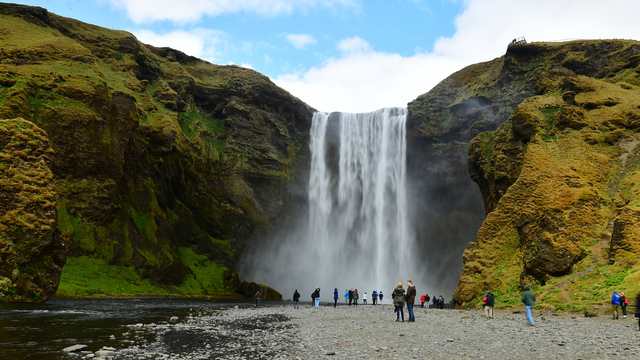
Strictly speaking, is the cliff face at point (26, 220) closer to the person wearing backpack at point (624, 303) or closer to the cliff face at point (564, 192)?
the cliff face at point (564, 192)

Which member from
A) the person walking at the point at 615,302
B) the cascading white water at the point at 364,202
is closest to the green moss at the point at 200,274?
the cascading white water at the point at 364,202

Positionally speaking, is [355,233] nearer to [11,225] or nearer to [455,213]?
[455,213]

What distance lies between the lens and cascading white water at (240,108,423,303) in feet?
198

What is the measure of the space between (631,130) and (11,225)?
4402 centimetres

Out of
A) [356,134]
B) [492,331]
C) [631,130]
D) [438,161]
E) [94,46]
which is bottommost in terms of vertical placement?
[492,331]

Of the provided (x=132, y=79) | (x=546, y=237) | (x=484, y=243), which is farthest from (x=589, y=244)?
(x=132, y=79)

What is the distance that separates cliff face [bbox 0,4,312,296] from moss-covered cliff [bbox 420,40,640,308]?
31.2 metres

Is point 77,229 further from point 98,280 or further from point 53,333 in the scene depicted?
point 53,333

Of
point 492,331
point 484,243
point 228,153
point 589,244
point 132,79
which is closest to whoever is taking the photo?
point 492,331

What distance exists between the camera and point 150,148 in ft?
168

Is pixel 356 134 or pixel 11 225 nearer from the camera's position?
pixel 11 225

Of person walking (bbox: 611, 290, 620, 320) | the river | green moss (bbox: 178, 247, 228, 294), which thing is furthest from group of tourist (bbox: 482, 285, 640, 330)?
green moss (bbox: 178, 247, 228, 294)

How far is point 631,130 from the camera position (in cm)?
2994

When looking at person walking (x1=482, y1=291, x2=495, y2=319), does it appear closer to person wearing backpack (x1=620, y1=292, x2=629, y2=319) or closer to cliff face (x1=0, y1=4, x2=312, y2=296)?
person wearing backpack (x1=620, y1=292, x2=629, y2=319)
